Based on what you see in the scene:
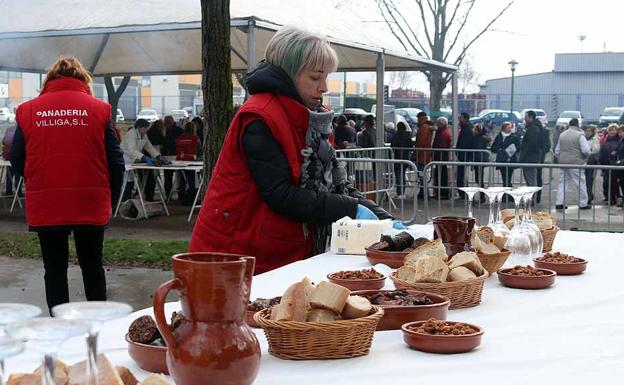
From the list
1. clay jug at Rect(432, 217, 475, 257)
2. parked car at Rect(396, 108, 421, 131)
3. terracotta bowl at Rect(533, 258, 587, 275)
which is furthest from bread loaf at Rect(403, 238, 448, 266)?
parked car at Rect(396, 108, 421, 131)

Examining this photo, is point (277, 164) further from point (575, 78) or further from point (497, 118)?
point (575, 78)

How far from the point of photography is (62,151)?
483cm

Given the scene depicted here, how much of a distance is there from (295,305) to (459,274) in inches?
30.9

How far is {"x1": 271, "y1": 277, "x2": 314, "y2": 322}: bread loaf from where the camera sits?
1.98 meters

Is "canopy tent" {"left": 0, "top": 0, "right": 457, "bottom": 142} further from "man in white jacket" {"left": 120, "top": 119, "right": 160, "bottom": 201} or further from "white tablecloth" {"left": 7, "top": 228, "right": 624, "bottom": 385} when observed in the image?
"white tablecloth" {"left": 7, "top": 228, "right": 624, "bottom": 385}

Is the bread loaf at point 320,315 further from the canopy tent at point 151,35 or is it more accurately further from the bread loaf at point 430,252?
the canopy tent at point 151,35

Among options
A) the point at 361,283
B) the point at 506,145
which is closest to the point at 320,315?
the point at 361,283

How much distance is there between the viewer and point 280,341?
199 cm

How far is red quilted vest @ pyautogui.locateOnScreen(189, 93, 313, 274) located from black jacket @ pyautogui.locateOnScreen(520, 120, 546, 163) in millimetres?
14269

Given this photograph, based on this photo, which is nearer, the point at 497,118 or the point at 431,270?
the point at 431,270

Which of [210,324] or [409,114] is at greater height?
[409,114]

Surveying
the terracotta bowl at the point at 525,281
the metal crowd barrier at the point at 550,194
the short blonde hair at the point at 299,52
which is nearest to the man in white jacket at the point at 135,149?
the metal crowd barrier at the point at 550,194

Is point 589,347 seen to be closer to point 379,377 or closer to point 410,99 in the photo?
point 379,377

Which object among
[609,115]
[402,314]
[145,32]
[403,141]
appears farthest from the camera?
[609,115]
